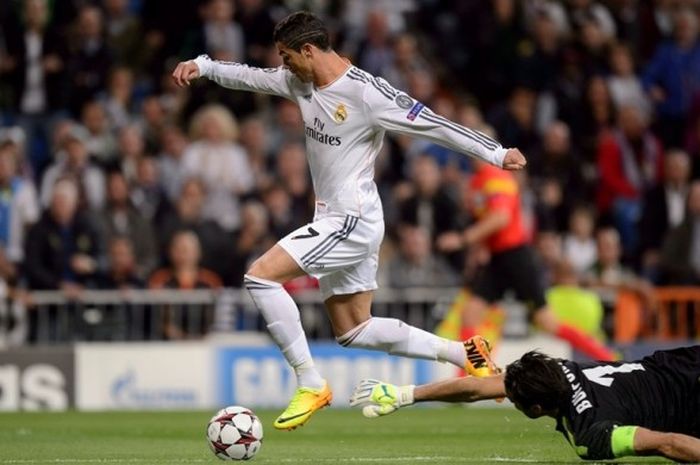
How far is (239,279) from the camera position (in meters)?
17.9

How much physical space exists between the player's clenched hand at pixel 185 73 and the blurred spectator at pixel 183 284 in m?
6.45

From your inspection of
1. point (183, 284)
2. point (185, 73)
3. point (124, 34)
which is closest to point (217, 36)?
point (124, 34)

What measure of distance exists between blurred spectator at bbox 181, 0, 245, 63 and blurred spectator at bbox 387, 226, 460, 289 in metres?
3.39

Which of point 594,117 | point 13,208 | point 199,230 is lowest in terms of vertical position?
point 199,230

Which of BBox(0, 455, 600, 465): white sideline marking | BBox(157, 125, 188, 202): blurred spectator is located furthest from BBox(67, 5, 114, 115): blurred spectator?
BBox(0, 455, 600, 465): white sideline marking

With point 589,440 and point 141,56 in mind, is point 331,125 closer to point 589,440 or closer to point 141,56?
point 589,440

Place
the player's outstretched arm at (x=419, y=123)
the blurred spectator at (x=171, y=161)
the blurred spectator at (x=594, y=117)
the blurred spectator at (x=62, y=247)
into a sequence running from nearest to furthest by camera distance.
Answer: the player's outstretched arm at (x=419, y=123) → the blurred spectator at (x=62, y=247) → the blurred spectator at (x=171, y=161) → the blurred spectator at (x=594, y=117)

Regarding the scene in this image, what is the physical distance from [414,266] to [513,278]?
7.86 feet

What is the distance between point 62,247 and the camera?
17438mm

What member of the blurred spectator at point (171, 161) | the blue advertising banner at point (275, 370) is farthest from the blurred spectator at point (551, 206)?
the blurred spectator at point (171, 161)

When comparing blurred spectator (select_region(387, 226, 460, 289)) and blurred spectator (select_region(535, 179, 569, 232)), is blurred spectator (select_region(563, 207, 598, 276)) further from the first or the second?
blurred spectator (select_region(387, 226, 460, 289))

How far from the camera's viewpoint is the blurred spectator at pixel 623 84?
2038 centimetres

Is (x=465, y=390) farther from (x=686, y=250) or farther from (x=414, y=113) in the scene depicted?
(x=686, y=250)

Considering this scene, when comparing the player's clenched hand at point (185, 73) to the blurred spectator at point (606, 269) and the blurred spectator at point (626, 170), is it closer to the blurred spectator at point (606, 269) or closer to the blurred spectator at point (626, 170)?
the blurred spectator at point (606, 269)
